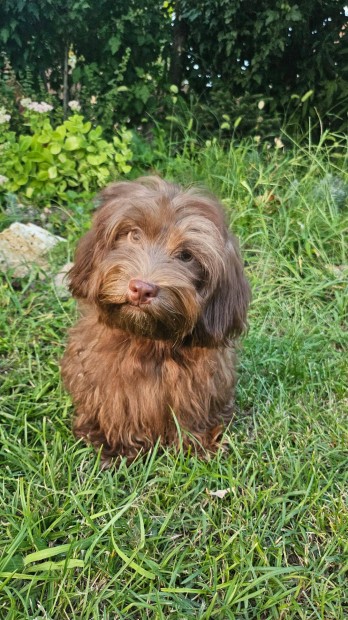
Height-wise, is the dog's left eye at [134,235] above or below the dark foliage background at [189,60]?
below

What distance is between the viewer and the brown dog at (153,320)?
1.98 m

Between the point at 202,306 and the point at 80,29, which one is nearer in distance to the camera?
the point at 202,306

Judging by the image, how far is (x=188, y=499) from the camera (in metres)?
2.32

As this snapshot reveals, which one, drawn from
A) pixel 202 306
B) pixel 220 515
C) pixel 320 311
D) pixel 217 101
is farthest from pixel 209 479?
pixel 217 101

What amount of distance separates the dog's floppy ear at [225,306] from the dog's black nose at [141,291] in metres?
0.29

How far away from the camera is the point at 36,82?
500cm

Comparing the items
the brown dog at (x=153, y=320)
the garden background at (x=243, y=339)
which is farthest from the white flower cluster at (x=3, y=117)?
the brown dog at (x=153, y=320)

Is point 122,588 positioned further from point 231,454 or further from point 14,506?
point 231,454

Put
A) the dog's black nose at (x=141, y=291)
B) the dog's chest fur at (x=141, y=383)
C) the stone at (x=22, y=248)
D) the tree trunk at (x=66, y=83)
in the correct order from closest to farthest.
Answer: the dog's black nose at (x=141, y=291)
the dog's chest fur at (x=141, y=383)
the stone at (x=22, y=248)
the tree trunk at (x=66, y=83)

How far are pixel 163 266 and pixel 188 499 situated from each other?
94cm

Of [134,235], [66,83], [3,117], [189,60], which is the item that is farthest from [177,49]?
[134,235]

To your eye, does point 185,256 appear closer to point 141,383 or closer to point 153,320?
point 153,320

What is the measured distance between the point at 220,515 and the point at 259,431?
535 millimetres

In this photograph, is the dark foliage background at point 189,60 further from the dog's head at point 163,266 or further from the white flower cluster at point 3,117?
the dog's head at point 163,266
